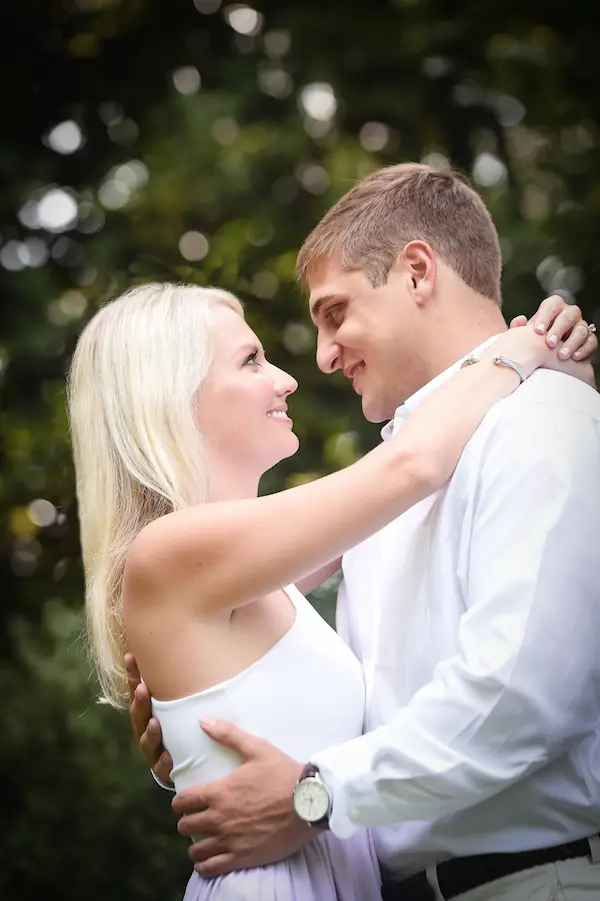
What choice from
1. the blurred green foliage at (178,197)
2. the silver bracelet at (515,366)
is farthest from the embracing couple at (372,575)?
the blurred green foliage at (178,197)

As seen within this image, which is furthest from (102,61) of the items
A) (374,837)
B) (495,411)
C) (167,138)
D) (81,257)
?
(374,837)

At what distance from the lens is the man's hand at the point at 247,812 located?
5.52ft

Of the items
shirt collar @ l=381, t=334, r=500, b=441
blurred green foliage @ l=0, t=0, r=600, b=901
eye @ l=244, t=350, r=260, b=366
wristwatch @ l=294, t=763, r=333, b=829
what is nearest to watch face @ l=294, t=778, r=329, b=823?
Answer: wristwatch @ l=294, t=763, r=333, b=829

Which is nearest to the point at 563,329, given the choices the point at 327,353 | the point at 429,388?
the point at 429,388

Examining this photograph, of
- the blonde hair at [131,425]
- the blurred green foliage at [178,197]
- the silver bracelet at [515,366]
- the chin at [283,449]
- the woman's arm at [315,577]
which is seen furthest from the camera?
the blurred green foliage at [178,197]

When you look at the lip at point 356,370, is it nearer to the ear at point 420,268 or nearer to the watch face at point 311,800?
the ear at point 420,268

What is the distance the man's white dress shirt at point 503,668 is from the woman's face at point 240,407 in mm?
406

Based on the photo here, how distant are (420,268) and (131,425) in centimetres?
64

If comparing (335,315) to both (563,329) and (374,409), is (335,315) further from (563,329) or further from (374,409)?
(563,329)

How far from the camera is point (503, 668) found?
1508 millimetres

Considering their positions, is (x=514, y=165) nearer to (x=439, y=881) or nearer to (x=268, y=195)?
(x=268, y=195)

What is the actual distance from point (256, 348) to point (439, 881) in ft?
3.34

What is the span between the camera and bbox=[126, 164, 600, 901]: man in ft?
5.01

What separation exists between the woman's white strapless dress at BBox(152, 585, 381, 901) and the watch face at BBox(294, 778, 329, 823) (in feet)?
0.48
